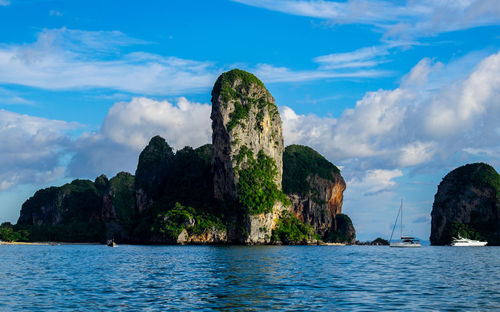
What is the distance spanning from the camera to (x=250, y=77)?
613 ft

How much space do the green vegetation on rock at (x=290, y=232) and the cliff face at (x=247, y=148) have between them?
150 inches

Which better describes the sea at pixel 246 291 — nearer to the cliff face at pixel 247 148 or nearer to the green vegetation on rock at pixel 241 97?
the cliff face at pixel 247 148

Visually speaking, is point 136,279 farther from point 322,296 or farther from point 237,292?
point 322,296

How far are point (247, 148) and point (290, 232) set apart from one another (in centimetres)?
3166

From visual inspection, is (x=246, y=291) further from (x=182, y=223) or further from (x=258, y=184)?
(x=258, y=184)

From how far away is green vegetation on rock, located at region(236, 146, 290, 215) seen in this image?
528 ft

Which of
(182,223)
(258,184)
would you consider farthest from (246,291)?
(258,184)

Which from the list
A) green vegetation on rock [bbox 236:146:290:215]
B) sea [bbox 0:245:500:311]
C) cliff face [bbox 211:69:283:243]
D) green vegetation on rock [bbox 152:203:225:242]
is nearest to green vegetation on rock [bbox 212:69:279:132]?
cliff face [bbox 211:69:283:243]

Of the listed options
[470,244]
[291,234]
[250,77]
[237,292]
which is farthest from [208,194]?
[237,292]

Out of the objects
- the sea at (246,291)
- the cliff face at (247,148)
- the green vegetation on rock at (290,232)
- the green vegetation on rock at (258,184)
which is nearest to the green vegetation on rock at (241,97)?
the cliff face at (247,148)

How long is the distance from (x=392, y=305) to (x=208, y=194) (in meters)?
151

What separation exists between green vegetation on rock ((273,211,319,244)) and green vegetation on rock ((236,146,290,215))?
6.36m

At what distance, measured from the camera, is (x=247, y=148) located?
17225cm

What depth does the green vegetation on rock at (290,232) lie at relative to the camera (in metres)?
167
